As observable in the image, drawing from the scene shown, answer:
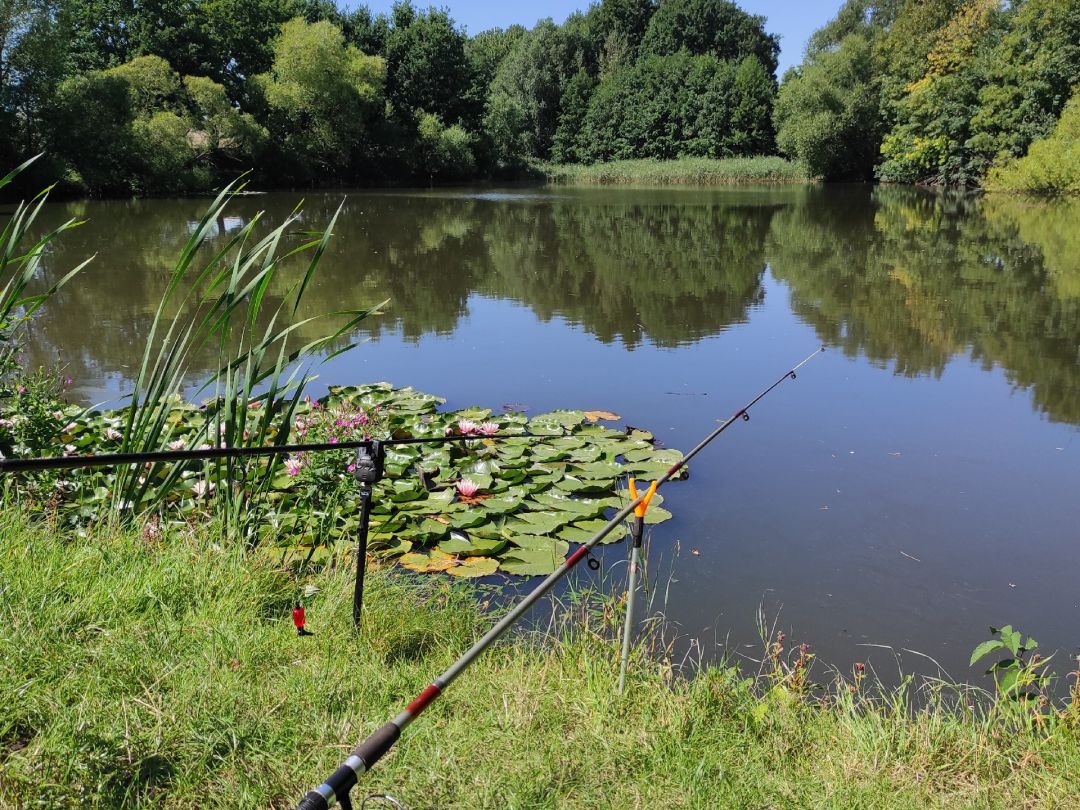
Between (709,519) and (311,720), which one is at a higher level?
(311,720)

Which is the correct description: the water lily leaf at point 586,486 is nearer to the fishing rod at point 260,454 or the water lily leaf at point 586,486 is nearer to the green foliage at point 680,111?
the fishing rod at point 260,454

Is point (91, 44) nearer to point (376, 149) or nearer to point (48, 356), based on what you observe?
point (376, 149)

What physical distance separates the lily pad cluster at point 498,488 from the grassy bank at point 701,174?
3647 centimetres

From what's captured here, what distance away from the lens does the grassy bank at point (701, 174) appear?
40406 mm

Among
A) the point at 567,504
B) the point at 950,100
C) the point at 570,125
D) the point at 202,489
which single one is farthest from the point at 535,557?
the point at 570,125

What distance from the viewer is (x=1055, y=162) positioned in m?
26.2

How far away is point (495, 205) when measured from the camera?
2405 centimetres

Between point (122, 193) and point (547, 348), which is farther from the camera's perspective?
point (122, 193)

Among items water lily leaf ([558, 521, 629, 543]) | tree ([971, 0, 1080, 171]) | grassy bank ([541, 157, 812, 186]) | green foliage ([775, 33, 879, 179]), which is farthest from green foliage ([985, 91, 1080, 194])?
water lily leaf ([558, 521, 629, 543])

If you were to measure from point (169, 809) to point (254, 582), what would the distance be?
1005mm

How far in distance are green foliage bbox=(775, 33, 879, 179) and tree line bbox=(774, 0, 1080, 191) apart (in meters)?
0.06

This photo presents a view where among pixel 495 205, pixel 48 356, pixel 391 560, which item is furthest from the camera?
pixel 495 205

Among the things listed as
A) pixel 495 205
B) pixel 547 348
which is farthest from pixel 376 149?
pixel 547 348

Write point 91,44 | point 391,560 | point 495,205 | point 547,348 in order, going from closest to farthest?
point 391,560 → point 547,348 → point 495,205 → point 91,44
